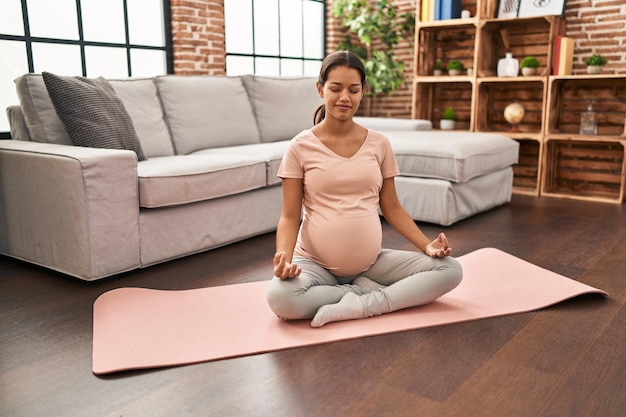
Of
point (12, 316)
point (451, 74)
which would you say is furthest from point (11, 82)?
point (451, 74)

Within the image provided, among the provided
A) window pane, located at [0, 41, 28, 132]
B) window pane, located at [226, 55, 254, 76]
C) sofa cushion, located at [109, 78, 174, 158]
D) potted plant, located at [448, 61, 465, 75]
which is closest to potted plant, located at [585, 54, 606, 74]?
potted plant, located at [448, 61, 465, 75]

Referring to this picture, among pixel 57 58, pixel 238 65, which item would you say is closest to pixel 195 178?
pixel 57 58

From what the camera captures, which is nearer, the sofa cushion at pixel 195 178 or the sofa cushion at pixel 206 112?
the sofa cushion at pixel 195 178

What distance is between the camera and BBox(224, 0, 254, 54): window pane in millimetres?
4778

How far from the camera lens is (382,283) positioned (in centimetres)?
210

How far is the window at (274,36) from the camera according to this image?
4.86 meters

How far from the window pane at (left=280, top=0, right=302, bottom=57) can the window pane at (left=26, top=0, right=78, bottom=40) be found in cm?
198

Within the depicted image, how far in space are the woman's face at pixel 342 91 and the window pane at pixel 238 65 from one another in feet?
10.1

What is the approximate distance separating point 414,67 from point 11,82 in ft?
10.4

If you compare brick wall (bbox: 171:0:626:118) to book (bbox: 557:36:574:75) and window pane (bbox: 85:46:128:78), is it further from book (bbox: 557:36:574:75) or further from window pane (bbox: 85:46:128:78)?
window pane (bbox: 85:46:128:78)

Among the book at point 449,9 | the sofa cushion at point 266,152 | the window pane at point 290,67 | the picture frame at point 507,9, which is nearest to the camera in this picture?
the sofa cushion at point 266,152

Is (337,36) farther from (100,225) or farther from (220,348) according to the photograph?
(220,348)

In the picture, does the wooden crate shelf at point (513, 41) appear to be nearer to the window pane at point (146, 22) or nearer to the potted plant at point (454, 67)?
the potted plant at point (454, 67)

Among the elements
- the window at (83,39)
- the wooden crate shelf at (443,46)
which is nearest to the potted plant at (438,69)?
the wooden crate shelf at (443,46)
